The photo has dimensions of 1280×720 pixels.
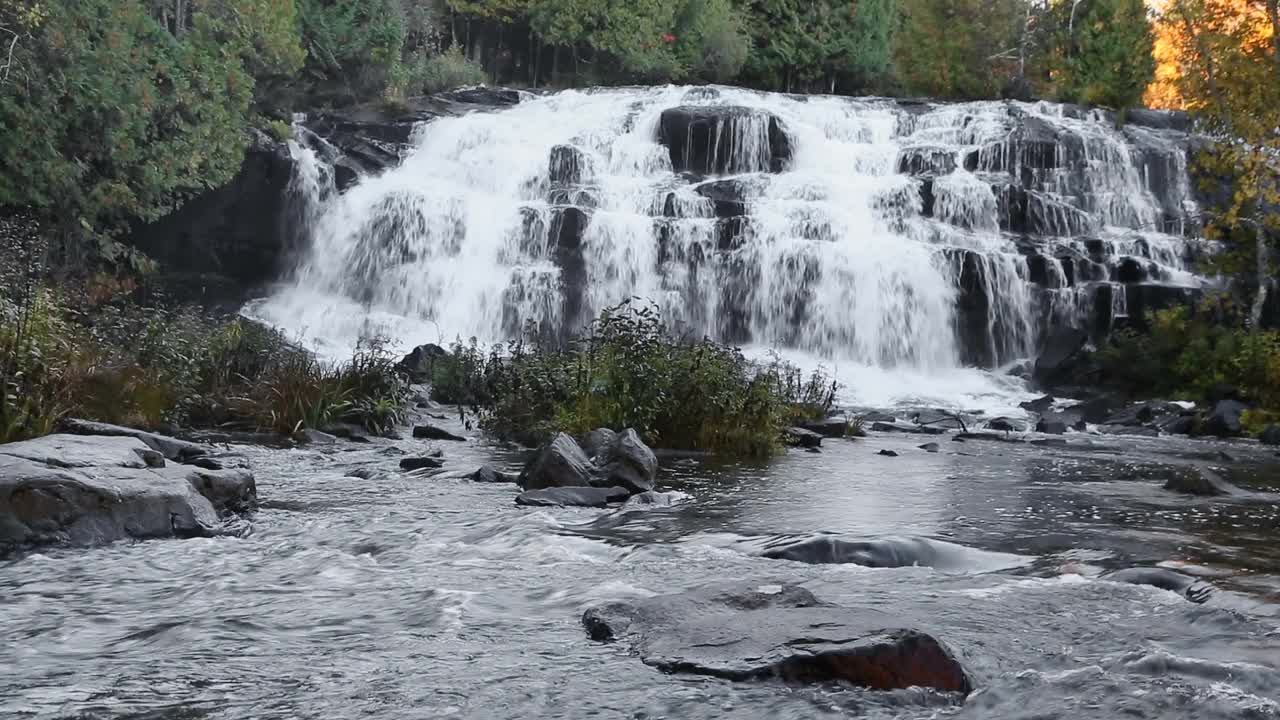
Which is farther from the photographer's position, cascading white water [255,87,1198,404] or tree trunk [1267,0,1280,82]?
cascading white water [255,87,1198,404]

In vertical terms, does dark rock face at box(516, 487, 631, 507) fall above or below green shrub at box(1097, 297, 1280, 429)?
below

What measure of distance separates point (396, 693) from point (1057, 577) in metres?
3.34

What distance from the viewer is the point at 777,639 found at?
4188mm

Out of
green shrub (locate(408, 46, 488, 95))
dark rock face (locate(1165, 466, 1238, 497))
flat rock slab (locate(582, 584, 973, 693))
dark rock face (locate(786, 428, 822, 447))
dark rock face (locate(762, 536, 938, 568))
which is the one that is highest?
green shrub (locate(408, 46, 488, 95))

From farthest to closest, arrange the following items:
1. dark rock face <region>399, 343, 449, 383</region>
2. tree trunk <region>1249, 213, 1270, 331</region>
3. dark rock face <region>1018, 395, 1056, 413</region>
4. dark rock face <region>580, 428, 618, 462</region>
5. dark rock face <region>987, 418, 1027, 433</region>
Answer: tree trunk <region>1249, 213, 1270, 331</region> → dark rock face <region>1018, 395, 1056, 413</region> → dark rock face <region>399, 343, 449, 383</region> → dark rock face <region>987, 418, 1027, 433</region> → dark rock face <region>580, 428, 618, 462</region>

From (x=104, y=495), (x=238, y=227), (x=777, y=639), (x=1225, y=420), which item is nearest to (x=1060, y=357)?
(x=1225, y=420)

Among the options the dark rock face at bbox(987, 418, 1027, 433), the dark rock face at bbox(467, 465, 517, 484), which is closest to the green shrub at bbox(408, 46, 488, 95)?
the dark rock face at bbox(987, 418, 1027, 433)

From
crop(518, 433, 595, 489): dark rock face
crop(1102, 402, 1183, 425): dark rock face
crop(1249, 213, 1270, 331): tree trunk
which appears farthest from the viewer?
crop(1249, 213, 1270, 331): tree trunk

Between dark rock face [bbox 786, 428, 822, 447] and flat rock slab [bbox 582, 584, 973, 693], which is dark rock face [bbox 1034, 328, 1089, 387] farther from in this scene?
flat rock slab [bbox 582, 584, 973, 693]

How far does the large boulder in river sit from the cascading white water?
1477 cm

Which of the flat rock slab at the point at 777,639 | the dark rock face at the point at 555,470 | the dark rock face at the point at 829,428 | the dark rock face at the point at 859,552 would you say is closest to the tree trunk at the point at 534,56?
the dark rock face at the point at 829,428

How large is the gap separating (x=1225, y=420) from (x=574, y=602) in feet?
42.8

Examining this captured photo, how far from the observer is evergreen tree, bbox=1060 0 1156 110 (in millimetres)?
31875

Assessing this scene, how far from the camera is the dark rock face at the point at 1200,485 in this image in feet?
29.6
